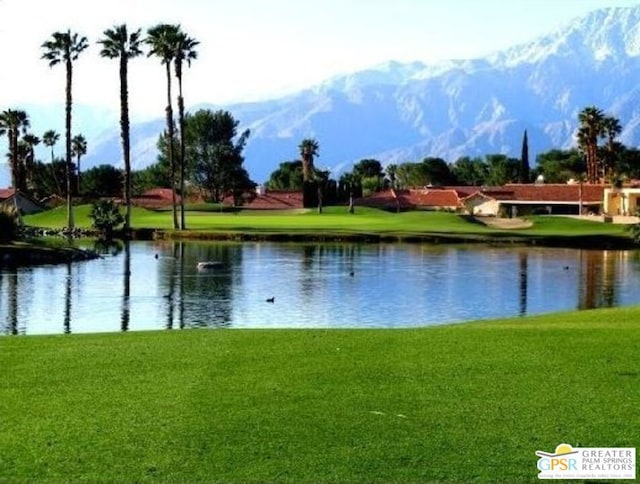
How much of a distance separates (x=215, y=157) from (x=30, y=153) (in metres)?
24.6

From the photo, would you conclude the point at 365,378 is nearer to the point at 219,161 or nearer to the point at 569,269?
the point at 569,269

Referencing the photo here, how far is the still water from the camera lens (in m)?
31.2

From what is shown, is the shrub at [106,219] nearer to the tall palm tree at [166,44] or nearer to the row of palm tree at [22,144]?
the tall palm tree at [166,44]

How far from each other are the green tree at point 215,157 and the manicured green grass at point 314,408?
414 ft

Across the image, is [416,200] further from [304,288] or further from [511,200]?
[304,288]

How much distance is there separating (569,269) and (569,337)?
37710 millimetres

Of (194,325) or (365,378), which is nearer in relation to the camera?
(365,378)

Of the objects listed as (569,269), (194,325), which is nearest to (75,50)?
(569,269)

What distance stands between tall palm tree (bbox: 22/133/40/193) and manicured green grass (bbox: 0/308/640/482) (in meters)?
117

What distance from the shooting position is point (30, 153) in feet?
438

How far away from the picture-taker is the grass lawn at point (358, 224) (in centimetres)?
8112

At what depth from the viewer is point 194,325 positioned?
2906cm

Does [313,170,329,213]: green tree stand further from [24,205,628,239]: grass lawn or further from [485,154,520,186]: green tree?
[485,154,520,186]: green tree

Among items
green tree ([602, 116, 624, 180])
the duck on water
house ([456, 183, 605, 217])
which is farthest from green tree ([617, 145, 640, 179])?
the duck on water
